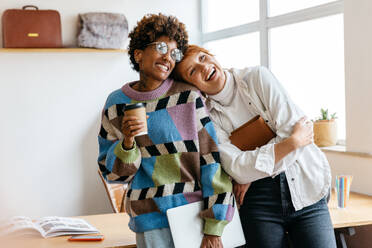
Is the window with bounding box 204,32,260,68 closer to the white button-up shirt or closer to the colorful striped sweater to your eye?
the white button-up shirt

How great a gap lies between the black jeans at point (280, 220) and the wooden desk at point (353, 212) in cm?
41

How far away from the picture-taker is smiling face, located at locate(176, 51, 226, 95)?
64.8 inches

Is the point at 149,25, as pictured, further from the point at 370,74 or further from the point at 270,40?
the point at 270,40

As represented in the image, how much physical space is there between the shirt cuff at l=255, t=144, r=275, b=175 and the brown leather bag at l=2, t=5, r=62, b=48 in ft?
9.12

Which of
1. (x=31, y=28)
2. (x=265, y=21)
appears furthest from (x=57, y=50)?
(x=265, y=21)

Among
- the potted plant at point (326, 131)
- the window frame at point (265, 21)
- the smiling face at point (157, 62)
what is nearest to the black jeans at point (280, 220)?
the smiling face at point (157, 62)

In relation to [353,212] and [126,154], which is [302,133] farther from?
[353,212]

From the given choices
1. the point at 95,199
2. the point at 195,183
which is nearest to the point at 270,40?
the point at 95,199

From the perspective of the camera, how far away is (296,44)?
3.50m

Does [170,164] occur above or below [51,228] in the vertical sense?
above

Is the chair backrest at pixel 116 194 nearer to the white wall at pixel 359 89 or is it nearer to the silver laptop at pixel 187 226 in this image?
the white wall at pixel 359 89

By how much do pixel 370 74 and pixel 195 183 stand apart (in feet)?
4.89

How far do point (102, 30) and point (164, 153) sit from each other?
2.72 m

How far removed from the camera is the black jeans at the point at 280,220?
1626 mm
